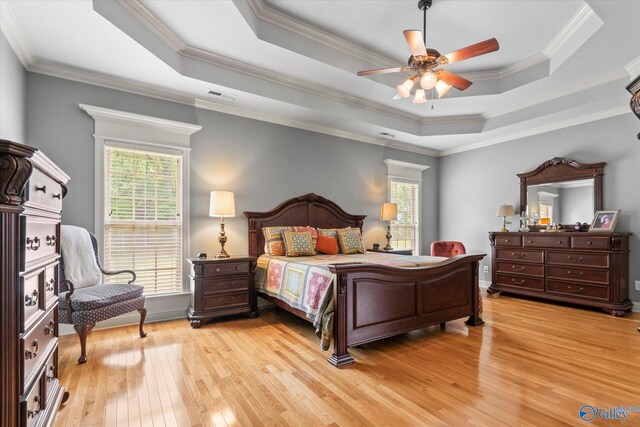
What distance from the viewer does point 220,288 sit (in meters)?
3.61

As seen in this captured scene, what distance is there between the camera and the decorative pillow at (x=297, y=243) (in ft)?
13.1

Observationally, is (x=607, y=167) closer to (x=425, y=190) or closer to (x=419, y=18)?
(x=425, y=190)

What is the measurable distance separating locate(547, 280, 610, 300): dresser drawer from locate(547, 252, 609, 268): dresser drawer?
28 centimetres

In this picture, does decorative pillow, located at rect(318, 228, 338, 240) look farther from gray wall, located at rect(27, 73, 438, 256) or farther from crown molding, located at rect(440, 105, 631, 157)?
crown molding, located at rect(440, 105, 631, 157)

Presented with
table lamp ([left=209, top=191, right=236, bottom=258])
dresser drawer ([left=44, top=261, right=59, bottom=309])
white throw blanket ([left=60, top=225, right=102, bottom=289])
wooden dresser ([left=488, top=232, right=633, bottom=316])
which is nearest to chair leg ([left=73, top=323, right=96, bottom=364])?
white throw blanket ([left=60, top=225, right=102, bottom=289])

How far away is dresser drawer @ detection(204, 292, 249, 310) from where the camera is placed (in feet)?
11.6

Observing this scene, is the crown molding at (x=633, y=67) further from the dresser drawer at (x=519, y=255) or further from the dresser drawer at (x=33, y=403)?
the dresser drawer at (x=33, y=403)

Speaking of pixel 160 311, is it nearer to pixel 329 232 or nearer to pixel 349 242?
pixel 329 232

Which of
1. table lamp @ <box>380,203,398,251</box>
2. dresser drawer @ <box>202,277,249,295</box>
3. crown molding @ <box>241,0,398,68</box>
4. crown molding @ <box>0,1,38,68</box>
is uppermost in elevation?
crown molding @ <box>241,0,398,68</box>

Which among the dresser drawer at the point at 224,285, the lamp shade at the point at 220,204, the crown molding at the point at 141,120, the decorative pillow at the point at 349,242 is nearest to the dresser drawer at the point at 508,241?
the decorative pillow at the point at 349,242

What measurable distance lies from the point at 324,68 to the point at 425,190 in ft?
12.4

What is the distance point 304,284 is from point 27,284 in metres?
2.06

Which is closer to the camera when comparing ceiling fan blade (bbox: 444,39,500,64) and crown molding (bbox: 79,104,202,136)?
ceiling fan blade (bbox: 444,39,500,64)

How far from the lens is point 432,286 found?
315cm
